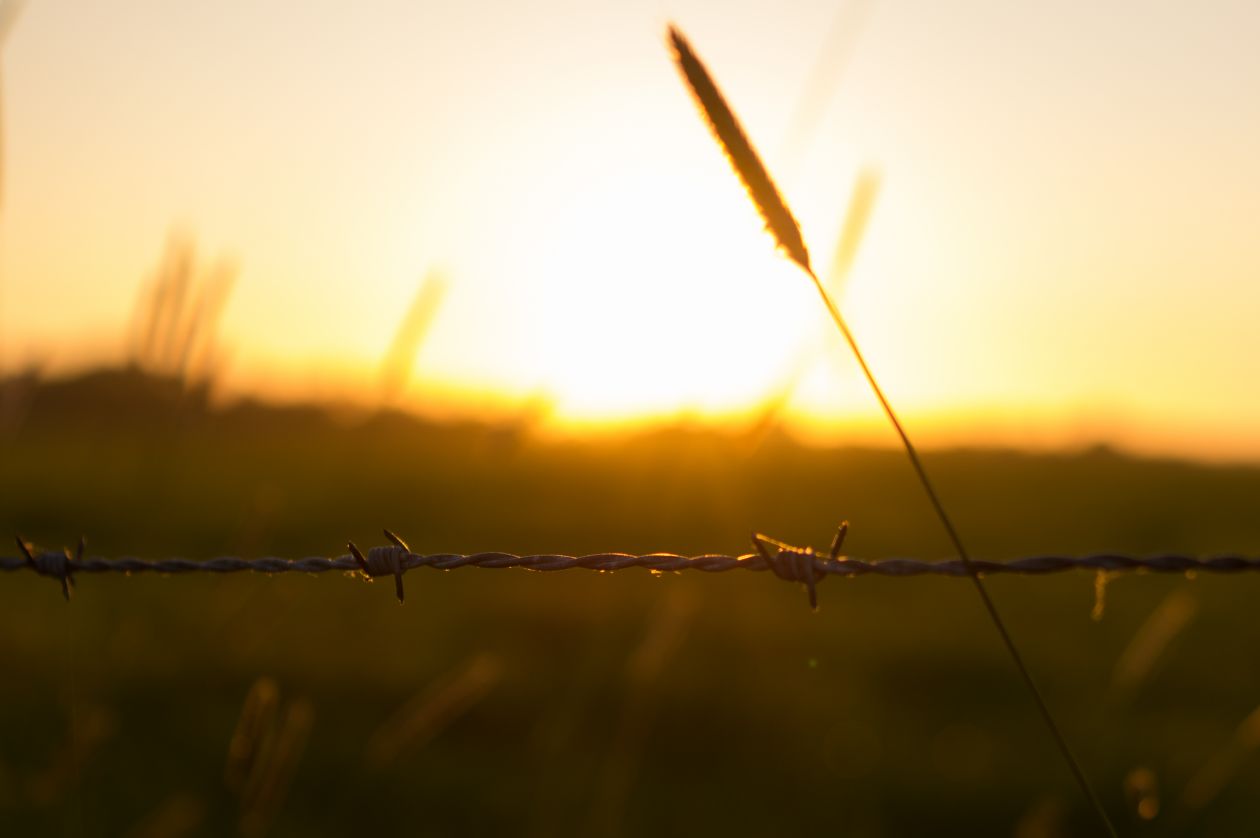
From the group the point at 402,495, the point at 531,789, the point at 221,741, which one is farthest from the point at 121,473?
the point at 531,789

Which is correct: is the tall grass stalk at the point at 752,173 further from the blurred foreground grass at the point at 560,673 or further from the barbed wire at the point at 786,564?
the blurred foreground grass at the point at 560,673

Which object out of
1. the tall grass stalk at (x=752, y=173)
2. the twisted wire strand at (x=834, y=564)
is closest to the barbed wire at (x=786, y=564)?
the twisted wire strand at (x=834, y=564)

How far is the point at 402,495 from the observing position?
12.0 m

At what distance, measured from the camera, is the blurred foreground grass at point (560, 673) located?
10.4ft

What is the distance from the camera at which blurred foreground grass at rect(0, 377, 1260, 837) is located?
316 centimetres

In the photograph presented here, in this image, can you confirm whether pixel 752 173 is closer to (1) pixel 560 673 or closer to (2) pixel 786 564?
(2) pixel 786 564

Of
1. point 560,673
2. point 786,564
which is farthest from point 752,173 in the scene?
point 560,673

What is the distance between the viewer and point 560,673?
7238mm

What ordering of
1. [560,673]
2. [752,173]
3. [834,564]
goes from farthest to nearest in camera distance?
[560,673]
[834,564]
[752,173]

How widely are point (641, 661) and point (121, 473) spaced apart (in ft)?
36.3

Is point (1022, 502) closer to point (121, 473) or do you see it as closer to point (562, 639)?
point (562, 639)

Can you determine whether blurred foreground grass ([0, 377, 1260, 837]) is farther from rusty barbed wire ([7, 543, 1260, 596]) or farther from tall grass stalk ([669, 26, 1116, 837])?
tall grass stalk ([669, 26, 1116, 837])

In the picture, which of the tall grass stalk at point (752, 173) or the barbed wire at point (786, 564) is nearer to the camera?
the tall grass stalk at point (752, 173)

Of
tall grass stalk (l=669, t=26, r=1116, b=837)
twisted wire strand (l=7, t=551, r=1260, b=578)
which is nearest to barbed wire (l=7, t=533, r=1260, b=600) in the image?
twisted wire strand (l=7, t=551, r=1260, b=578)
